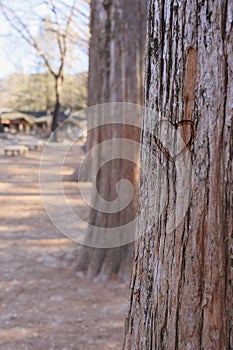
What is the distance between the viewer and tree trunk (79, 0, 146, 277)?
4465 mm

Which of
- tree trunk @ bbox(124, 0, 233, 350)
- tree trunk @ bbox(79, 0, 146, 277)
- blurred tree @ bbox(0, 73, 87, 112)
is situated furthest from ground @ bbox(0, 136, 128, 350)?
blurred tree @ bbox(0, 73, 87, 112)

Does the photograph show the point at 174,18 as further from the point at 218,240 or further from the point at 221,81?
the point at 218,240

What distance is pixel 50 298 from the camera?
4.46 metres

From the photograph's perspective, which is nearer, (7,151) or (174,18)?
(174,18)

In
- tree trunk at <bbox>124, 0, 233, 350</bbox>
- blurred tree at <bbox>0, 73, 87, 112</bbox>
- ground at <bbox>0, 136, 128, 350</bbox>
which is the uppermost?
blurred tree at <bbox>0, 73, 87, 112</bbox>

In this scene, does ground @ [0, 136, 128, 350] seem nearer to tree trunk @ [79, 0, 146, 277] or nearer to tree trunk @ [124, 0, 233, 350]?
tree trunk @ [79, 0, 146, 277]

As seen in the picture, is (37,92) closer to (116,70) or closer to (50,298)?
(116,70)

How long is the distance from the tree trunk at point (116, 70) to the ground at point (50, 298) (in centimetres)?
A: 52

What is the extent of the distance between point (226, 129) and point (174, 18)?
0.43 m

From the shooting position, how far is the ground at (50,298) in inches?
145

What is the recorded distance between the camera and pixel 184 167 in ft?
4.81

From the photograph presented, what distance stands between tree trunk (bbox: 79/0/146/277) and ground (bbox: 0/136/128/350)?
1.70ft

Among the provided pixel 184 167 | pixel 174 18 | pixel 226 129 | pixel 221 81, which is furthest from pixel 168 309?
pixel 174 18

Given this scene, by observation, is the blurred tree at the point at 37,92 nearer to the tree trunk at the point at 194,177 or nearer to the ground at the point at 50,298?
the ground at the point at 50,298
